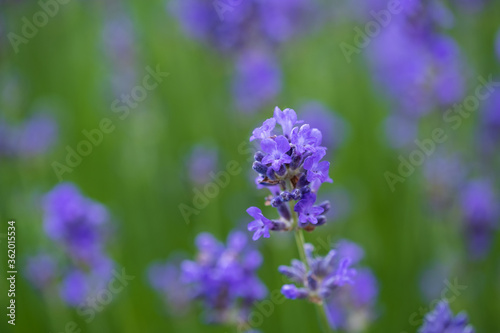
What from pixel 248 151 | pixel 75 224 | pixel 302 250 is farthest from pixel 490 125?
pixel 75 224

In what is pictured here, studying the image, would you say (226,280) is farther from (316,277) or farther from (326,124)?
(326,124)

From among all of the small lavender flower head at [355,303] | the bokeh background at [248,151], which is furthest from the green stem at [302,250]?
the bokeh background at [248,151]

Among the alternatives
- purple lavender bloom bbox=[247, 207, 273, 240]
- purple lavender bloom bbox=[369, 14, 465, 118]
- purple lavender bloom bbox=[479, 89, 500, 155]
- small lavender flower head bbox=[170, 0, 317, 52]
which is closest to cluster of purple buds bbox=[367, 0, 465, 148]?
purple lavender bloom bbox=[369, 14, 465, 118]

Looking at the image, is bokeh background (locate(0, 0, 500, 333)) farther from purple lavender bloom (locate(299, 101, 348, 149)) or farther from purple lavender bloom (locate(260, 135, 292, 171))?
purple lavender bloom (locate(260, 135, 292, 171))

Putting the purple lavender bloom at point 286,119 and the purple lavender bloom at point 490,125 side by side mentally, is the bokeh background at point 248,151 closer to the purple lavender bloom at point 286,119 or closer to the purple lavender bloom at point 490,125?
the purple lavender bloom at point 490,125

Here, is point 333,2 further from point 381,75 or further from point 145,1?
point 145,1

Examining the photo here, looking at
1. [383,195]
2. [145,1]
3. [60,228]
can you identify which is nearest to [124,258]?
[60,228]
